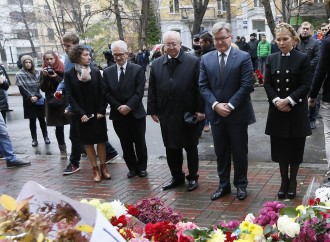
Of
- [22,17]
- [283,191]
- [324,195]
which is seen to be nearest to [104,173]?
[283,191]

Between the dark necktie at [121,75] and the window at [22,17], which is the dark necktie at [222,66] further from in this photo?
the window at [22,17]

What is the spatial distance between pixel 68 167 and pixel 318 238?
496 centimetres

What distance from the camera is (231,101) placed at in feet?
14.7

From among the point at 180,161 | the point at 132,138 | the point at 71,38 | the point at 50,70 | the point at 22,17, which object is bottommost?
the point at 180,161

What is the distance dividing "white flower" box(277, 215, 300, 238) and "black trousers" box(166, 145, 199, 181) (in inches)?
125

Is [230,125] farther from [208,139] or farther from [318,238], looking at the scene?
[208,139]

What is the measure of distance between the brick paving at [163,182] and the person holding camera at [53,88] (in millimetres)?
639

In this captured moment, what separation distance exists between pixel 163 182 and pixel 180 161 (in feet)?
1.47

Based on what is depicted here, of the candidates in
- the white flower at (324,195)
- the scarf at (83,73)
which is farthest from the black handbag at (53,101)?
the white flower at (324,195)

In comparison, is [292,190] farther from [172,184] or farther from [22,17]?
[22,17]

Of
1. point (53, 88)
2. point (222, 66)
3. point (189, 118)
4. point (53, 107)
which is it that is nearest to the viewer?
point (222, 66)

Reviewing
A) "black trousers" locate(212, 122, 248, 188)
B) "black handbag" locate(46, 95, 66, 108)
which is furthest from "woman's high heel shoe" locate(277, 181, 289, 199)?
"black handbag" locate(46, 95, 66, 108)

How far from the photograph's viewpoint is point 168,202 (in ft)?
16.0

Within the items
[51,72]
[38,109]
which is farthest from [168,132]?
[38,109]
